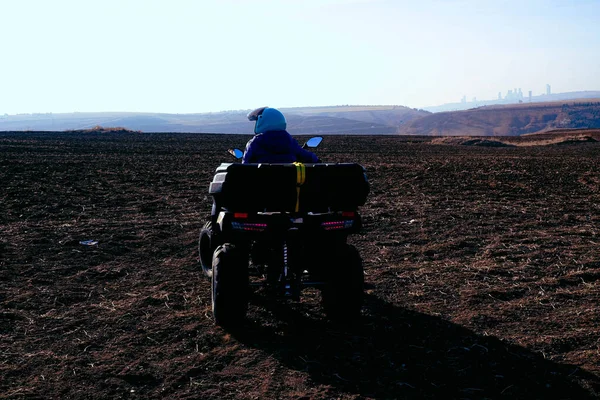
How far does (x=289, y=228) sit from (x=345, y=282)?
836 millimetres

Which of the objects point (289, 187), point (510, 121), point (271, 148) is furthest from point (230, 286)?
point (510, 121)

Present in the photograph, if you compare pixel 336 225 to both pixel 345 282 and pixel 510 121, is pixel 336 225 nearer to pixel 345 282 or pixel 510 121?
pixel 345 282

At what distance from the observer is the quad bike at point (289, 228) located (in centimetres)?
557

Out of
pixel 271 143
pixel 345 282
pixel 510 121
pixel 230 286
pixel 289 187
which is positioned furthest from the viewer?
pixel 510 121

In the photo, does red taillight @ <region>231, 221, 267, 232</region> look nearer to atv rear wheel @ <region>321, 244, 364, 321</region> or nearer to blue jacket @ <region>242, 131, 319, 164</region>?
atv rear wheel @ <region>321, 244, 364, 321</region>

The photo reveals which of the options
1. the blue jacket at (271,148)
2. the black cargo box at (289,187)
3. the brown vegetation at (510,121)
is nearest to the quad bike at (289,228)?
the black cargo box at (289,187)

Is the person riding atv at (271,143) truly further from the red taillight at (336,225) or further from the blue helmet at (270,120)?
the red taillight at (336,225)

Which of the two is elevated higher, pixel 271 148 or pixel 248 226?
pixel 271 148

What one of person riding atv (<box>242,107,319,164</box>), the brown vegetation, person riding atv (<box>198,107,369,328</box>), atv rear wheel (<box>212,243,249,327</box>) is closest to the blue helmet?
person riding atv (<box>242,107,319,164</box>)

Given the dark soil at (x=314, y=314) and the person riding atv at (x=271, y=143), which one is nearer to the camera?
the dark soil at (x=314, y=314)

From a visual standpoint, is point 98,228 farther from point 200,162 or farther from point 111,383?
point 200,162

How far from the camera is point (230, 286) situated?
5.68 meters

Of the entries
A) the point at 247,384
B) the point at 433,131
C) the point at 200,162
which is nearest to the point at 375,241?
the point at 247,384

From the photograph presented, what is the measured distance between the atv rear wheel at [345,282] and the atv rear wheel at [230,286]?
87 cm
